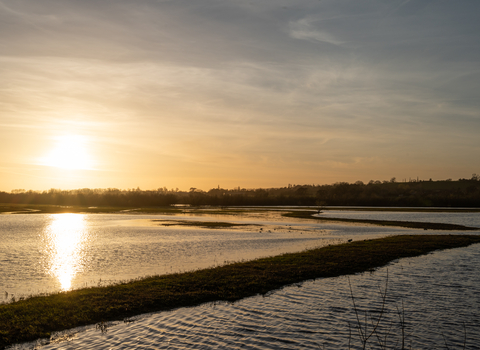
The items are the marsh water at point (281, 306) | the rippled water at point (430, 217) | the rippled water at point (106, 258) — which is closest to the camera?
the marsh water at point (281, 306)

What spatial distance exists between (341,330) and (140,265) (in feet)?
54.7

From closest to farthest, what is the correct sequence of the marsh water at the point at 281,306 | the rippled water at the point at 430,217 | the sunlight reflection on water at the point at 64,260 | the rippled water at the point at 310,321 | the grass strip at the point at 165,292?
1. the rippled water at the point at 310,321
2. the marsh water at the point at 281,306
3. the grass strip at the point at 165,292
4. the sunlight reflection on water at the point at 64,260
5. the rippled water at the point at 430,217

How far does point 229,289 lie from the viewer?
1692cm

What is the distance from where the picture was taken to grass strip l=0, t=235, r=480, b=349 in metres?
12.1

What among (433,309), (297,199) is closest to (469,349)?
(433,309)

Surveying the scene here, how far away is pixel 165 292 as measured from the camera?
51.8 ft

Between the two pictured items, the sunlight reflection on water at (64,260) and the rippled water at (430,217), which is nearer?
the sunlight reflection on water at (64,260)

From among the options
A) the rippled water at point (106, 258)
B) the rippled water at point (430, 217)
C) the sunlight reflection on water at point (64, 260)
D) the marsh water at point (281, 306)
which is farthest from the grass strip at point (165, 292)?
the rippled water at point (430, 217)

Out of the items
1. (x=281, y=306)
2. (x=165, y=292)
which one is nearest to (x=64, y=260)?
(x=165, y=292)

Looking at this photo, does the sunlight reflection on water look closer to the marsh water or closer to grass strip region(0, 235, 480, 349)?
the marsh water

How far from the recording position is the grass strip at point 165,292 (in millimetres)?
12086

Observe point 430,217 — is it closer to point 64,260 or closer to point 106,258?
point 106,258

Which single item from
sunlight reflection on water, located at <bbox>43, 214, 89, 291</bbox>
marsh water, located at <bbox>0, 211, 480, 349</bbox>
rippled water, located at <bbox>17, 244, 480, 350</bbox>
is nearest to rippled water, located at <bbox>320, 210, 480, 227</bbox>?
marsh water, located at <bbox>0, 211, 480, 349</bbox>

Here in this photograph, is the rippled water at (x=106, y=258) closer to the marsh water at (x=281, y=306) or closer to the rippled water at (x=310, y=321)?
the marsh water at (x=281, y=306)
